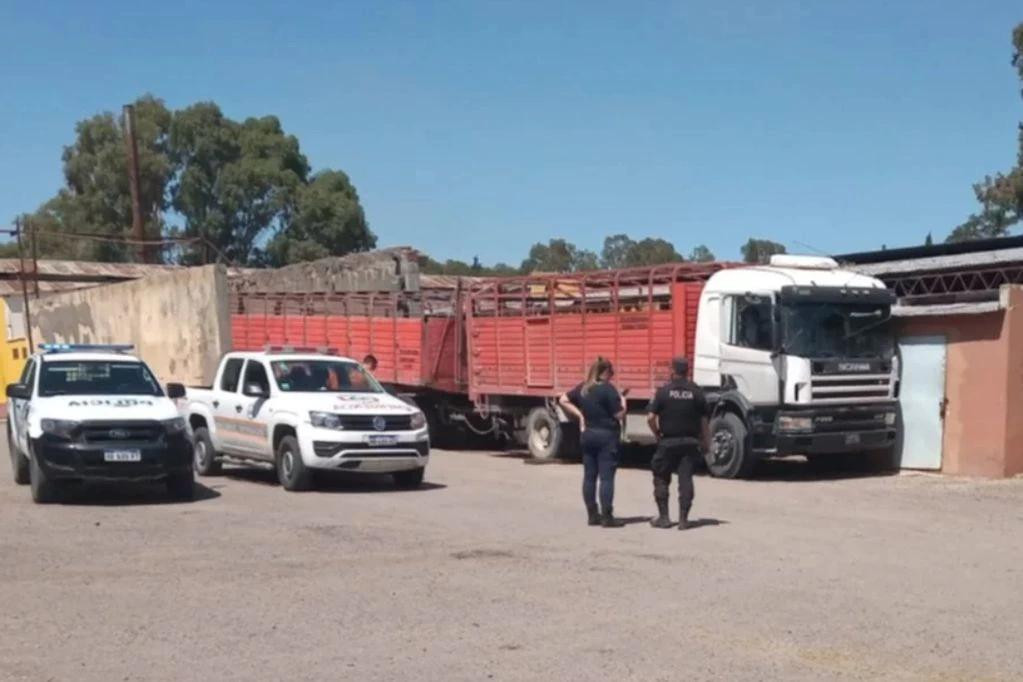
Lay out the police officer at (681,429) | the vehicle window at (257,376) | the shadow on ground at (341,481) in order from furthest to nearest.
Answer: the vehicle window at (257,376)
the shadow on ground at (341,481)
the police officer at (681,429)

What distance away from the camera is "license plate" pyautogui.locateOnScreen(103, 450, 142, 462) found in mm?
14672

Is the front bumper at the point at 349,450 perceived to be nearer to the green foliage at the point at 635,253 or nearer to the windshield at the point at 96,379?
the windshield at the point at 96,379

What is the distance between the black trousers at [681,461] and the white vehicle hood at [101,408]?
5.99m

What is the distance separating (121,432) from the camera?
1491cm

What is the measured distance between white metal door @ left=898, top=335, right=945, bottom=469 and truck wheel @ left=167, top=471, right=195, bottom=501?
1044cm

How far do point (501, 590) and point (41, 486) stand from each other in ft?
24.7

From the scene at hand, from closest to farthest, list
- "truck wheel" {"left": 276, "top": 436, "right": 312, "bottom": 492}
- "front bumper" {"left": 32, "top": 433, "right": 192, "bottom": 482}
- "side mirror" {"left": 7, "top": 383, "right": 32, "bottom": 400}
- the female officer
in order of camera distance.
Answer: the female officer → "front bumper" {"left": 32, "top": 433, "right": 192, "bottom": 482} → "side mirror" {"left": 7, "top": 383, "right": 32, "bottom": 400} → "truck wheel" {"left": 276, "top": 436, "right": 312, "bottom": 492}

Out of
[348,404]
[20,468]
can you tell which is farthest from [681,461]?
[20,468]

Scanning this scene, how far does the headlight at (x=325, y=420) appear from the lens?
16391 mm

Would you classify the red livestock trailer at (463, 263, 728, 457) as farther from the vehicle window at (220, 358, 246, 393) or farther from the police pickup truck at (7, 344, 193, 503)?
the police pickup truck at (7, 344, 193, 503)

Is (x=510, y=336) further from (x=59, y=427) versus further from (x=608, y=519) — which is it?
(x=608, y=519)

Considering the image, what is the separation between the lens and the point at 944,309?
18750 mm

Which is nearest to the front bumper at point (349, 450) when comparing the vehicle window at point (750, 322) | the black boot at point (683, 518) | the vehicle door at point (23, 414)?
the vehicle door at point (23, 414)

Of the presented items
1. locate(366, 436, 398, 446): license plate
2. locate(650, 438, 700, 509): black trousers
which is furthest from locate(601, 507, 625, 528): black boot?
locate(366, 436, 398, 446): license plate
